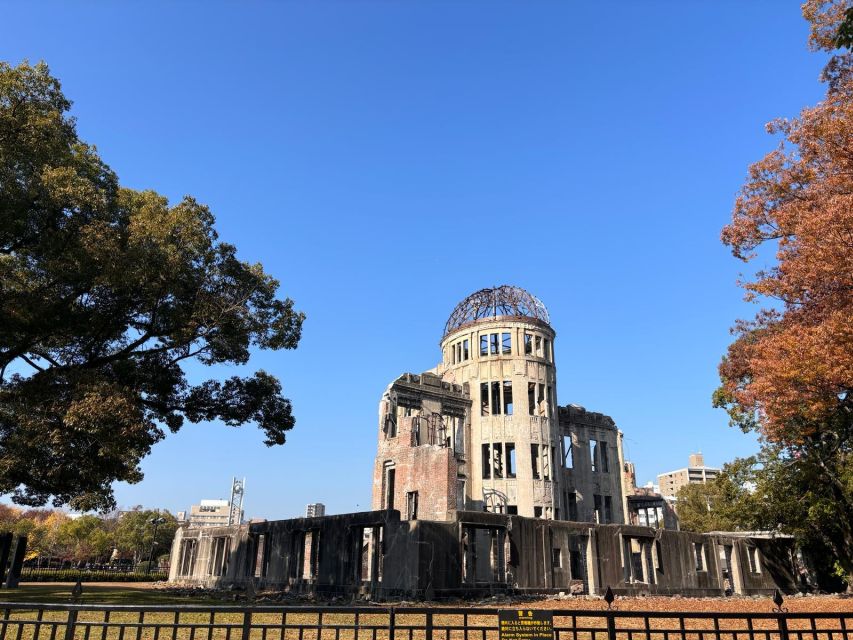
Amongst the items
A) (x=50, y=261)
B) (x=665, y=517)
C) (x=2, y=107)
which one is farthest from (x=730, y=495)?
(x=2, y=107)

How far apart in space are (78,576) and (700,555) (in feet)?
122

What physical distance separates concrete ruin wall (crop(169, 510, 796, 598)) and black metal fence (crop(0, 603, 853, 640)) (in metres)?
5.17

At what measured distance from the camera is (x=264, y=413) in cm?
2228

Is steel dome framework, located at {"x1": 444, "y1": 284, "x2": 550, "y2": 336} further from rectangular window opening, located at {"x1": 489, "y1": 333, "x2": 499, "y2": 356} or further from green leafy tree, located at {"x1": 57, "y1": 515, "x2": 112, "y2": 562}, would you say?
green leafy tree, located at {"x1": 57, "y1": 515, "x2": 112, "y2": 562}

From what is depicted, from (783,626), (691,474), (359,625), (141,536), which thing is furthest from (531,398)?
(691,474)

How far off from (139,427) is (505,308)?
3104 cm

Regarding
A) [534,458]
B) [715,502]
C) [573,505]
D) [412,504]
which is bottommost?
[412,504]

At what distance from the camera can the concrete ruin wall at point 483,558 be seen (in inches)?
916

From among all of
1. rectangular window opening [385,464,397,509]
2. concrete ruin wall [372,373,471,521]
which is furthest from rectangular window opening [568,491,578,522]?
rectangular window opening [385,464,397,509]

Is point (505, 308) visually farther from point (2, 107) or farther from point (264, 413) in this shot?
point (2, 107)

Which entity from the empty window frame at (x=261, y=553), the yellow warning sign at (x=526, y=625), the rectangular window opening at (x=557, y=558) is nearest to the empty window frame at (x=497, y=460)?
the rectangular window opening at (x=557, y=558)

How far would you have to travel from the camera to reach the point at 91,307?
60.3 ft

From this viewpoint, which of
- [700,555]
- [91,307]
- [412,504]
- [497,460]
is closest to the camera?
[91,307]

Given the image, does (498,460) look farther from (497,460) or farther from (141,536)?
(141,536)
